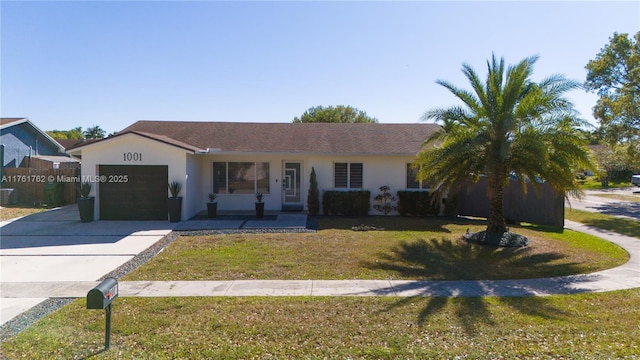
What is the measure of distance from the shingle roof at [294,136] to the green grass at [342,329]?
10057mm

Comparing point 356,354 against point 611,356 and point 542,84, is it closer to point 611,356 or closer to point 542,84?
point 611,356

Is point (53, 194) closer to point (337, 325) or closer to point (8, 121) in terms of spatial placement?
point (8, 121)

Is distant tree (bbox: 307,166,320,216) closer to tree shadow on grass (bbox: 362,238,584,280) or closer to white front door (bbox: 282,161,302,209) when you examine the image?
white front door (bbox: 282,161,302,209)

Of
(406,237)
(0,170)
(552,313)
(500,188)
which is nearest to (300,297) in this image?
(552,313)

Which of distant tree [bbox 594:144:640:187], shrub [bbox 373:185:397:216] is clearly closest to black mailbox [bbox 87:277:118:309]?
shrub [bbox 373:185:397:216]

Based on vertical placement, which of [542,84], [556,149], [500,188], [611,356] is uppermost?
[542,84]

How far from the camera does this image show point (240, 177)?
635 inches

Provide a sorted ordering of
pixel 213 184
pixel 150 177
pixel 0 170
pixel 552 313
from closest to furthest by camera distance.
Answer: pixel 552 313 → pixel 150 177 → pixel 213 184 → pixel 0 170

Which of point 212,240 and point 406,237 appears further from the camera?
point 406,237

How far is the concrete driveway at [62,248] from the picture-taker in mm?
7098

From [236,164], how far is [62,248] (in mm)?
7648

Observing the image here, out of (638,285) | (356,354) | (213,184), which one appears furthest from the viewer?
(213,184)

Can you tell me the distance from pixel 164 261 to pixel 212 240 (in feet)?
7.34

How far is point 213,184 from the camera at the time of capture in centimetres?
1600
